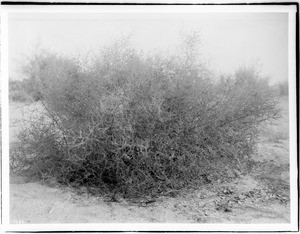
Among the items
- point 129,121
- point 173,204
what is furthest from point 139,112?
point 173,204

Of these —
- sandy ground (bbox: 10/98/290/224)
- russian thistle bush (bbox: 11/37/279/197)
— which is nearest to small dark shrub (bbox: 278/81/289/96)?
sandy ground (bbox: 10/98/290/224)

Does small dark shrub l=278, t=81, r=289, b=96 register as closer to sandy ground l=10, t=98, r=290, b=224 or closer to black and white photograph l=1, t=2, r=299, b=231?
black and white photograph l=1, t=2, r=299, b=231

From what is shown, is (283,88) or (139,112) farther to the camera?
(283,88)

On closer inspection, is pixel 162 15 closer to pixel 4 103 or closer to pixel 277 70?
pixel 277 70

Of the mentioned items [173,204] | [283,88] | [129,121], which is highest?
[283,88]

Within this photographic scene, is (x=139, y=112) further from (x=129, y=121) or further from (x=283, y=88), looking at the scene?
(x=283, y=88)

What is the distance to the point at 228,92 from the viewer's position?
3857mm

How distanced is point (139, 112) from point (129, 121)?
12cm

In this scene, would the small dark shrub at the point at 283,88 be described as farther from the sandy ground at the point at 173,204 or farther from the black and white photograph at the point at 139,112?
the sandy ground at the point at 173,204

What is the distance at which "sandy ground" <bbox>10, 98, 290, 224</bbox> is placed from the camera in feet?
11.4

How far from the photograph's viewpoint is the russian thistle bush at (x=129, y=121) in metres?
3.51

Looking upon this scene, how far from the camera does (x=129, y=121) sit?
11.3 ft

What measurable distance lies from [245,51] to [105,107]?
1343 mm

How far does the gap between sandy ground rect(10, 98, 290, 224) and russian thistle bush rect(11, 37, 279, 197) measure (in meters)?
0.14
